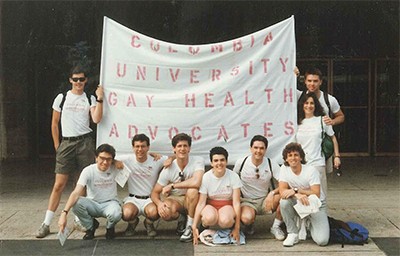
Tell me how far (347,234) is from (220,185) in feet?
4.33

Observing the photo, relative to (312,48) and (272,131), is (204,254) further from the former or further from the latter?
(312,48)

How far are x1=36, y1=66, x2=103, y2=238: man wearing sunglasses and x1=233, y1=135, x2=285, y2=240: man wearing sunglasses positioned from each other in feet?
5.14

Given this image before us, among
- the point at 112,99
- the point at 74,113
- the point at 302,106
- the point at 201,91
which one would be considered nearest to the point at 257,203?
the point at 302,106

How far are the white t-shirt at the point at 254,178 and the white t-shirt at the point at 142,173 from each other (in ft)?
2.69

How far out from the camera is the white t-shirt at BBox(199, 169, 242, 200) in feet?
19.5

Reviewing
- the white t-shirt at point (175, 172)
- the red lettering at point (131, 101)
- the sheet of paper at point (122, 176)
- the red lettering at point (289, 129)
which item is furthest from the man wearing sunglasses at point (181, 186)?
the red lettering at point (289, 129)

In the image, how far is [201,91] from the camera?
6.48 m

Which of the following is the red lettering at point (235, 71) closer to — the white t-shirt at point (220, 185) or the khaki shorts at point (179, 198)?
the white t-shirt at point (220, 185)

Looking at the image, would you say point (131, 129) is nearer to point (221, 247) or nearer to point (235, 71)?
point (235, 71)

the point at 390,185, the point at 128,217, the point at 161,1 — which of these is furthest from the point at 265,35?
the point at 161,1

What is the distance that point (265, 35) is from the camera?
21.2 feet

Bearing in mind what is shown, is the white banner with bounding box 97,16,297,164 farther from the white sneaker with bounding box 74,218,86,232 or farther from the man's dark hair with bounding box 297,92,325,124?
the white sneaker with bounding box 74,218,86,232

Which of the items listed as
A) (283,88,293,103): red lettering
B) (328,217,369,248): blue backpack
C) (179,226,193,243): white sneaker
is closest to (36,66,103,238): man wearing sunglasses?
(179,226,193,243): white sneaker

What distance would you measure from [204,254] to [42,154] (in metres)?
8.29
